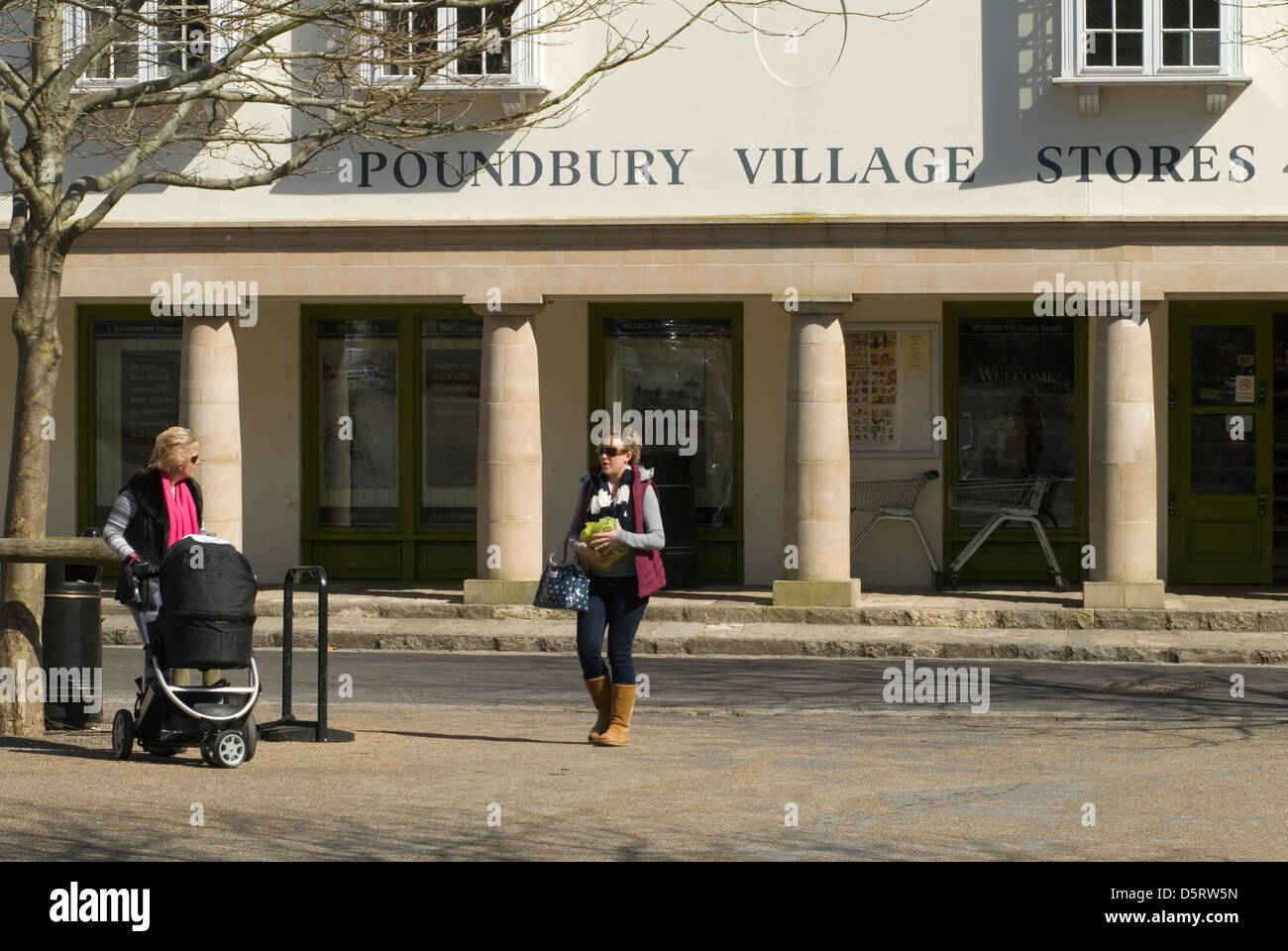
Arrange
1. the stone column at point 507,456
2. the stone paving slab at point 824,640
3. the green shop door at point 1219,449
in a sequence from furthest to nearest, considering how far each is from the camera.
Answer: the green shop door at point 1219,449 < the stone column at point 507,456 < the stone paving slab at point 824,640

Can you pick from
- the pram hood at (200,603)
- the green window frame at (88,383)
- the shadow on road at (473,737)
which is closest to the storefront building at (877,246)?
the green window frame at (88,383)

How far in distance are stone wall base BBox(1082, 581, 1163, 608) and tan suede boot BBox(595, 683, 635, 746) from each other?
322 inches

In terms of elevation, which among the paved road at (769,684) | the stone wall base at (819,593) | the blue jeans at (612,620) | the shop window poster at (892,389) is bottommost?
the paved road at (769,684)

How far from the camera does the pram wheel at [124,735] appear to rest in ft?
32.6

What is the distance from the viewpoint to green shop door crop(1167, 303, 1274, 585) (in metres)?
19.7

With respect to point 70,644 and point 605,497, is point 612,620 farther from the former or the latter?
point 70,644

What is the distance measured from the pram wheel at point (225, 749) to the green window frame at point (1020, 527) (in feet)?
37.1

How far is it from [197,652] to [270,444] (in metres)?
10.9

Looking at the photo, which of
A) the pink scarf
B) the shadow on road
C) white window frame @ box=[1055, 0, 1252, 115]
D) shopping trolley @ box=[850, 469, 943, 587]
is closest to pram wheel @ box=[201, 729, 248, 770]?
the pink scarf

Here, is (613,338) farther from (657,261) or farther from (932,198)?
(932,198)

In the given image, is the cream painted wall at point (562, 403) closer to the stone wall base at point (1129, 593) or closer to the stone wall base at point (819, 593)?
the stone wall base at point (819, 593)

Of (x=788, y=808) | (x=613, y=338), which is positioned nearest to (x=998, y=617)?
(x=613, y=338)

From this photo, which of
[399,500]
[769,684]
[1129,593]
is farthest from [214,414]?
[1129,593]

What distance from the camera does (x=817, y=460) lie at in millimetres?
17938
